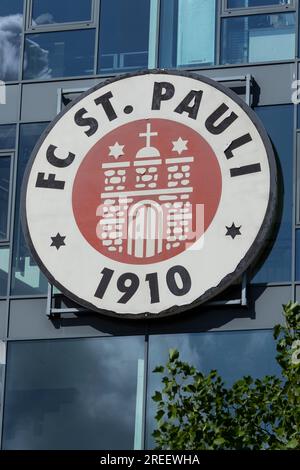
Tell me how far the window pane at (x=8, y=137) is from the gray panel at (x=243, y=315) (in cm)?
358

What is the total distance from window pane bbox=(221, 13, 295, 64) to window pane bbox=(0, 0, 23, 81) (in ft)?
10.0

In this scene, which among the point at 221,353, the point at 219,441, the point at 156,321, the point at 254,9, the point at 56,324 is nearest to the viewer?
the point at 219,441

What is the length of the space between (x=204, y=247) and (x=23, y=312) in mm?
2720

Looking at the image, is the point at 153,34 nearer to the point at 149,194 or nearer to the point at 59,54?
the point at 59,54

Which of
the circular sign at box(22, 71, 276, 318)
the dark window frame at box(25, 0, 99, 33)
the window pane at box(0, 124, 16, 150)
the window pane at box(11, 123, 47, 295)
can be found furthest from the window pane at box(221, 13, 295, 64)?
the window pane at box(0, 124, 16, 150)

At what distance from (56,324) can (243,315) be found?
2.57 m

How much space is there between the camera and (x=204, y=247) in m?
23.4

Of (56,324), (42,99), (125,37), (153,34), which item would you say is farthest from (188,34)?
(56,324)

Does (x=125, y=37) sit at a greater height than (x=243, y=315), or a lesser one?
greater

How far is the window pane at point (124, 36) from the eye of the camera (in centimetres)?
2511

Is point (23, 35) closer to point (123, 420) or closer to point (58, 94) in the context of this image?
point (58, 94)

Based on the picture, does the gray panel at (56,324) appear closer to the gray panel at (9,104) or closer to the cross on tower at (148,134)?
the cross on tower at (148,134)

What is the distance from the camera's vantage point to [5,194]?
24922 millimetres
